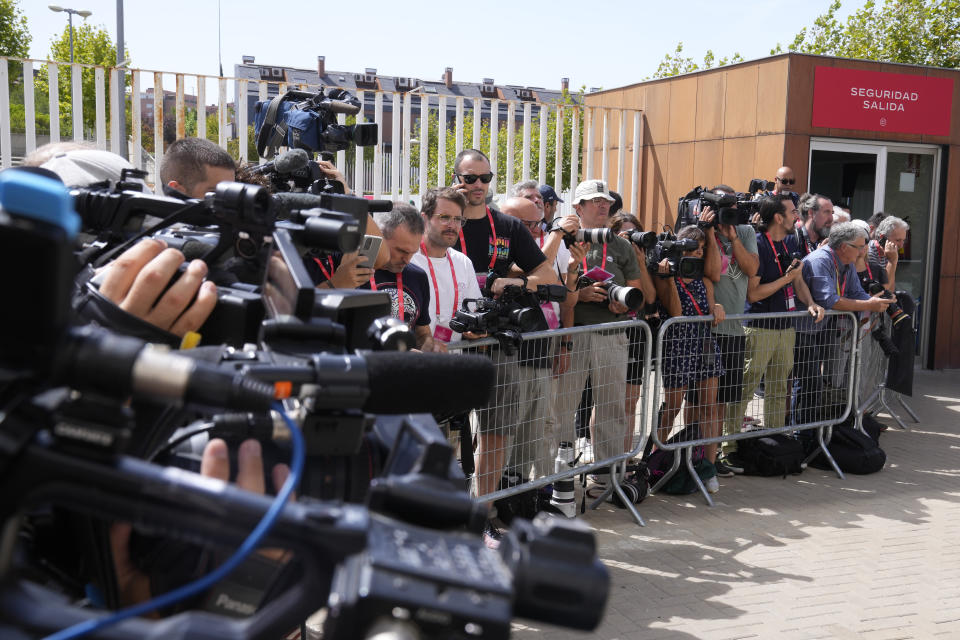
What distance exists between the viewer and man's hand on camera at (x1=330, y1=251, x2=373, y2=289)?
3.63m

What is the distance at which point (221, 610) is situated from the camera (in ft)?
4.85

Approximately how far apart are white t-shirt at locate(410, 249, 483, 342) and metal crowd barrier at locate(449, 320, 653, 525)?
0.22 metres

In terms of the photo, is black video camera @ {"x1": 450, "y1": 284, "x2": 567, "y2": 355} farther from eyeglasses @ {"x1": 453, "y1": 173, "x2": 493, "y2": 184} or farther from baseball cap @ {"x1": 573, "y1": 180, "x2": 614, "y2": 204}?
baseball cap @ {"x1": 573, "y1": 180, "x2": 614, "y2": 204}

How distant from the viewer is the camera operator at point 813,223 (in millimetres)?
8234

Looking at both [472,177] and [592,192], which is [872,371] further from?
[472,177]

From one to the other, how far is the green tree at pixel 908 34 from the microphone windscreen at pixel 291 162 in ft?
43.6

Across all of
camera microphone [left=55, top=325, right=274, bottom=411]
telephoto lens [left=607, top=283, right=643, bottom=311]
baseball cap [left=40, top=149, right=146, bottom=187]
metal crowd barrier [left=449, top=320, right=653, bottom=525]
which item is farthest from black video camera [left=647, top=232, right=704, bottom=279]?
camera microphone [left=55, top=325, right=274, bottom=411]

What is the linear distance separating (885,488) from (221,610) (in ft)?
20.6

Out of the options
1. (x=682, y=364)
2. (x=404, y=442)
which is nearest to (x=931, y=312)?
(x=682, y=364)

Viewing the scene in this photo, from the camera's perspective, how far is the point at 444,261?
4988 millimetres

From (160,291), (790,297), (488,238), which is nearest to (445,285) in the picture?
(488,238)

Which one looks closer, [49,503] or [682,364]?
[49,503]

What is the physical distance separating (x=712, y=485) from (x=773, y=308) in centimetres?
173

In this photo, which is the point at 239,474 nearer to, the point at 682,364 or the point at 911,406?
the point at 682,364
